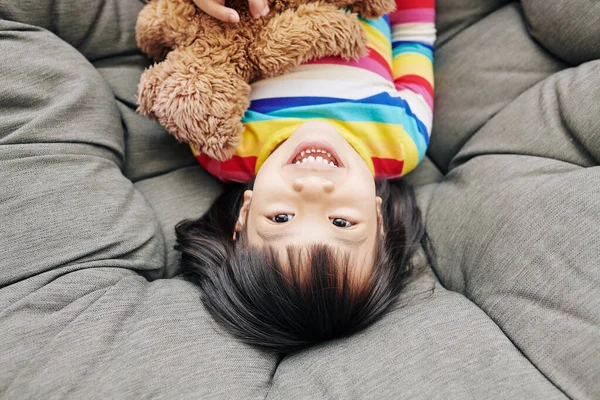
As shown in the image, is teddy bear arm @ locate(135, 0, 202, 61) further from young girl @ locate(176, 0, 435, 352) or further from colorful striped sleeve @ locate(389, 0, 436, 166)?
colorful striped sleeve @ locate(389, 0, 436, 166)

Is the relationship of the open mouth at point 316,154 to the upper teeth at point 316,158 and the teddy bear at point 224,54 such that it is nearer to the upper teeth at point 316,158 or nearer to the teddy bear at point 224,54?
the upper teeth at point 316,158

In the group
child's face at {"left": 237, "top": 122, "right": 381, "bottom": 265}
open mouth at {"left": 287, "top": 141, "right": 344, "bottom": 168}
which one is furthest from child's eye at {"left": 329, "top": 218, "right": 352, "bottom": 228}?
open mouth at {"left": 287, "top": 141, "right": 344, "bottom": 168}

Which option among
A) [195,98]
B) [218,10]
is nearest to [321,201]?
[195,98]

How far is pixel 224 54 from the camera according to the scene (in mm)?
935

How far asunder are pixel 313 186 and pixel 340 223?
→ 0.33 feet

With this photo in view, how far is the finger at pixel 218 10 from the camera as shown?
0.87 metres

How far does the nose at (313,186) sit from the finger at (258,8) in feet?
1.17

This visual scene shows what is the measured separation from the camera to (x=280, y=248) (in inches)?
33.2

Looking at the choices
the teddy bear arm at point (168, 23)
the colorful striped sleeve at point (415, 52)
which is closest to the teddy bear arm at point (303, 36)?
the teddy bear arm at point (168, 23)

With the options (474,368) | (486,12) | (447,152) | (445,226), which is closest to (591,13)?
(486,12)

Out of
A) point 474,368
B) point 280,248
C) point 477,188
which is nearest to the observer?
point 474,368

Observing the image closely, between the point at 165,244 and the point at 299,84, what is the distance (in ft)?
1.64

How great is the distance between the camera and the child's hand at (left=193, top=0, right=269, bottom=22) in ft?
2.84

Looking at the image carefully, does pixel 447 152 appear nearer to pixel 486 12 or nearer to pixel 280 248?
pixel 486 12
